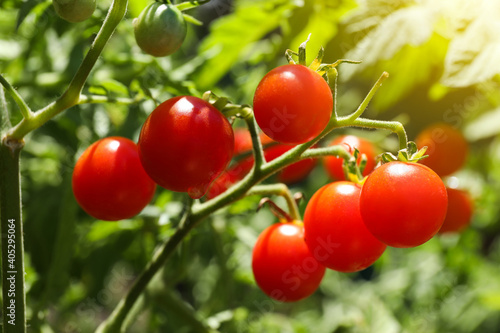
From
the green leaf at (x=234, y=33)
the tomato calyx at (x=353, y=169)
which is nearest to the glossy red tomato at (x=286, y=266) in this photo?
the tomato calyx at (x=353, y=169)

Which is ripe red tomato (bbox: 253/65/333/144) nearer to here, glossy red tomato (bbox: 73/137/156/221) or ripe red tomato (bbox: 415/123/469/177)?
glossy red tomato (bbox: 73/137/156/221)

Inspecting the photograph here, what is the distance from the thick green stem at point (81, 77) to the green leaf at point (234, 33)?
1.40ft

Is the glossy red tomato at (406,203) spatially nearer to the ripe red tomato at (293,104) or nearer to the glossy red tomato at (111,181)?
the ripe red tomato at (293,104)

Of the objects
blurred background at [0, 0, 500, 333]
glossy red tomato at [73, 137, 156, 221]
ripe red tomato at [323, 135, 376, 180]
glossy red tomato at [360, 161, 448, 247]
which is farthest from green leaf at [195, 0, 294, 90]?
glossy red tomato at [360, 161, 448, 247]

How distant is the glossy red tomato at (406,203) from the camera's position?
57cm

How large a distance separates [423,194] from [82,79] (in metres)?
0.36

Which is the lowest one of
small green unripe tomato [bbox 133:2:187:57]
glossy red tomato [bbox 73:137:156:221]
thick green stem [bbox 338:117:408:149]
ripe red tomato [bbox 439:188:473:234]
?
ripe red tomato [bbox 439:188:473:234]

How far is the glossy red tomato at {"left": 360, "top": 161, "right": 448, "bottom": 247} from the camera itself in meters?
0.57

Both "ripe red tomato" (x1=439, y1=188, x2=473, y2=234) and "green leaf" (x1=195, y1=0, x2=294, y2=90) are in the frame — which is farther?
"ripe red tomato" (x1=439, y1=188, x2=473, y2=234)

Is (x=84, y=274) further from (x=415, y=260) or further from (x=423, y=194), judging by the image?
(x=415, y=260)

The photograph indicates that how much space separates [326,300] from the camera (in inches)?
69.4

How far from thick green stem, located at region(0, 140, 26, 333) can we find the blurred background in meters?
0.04

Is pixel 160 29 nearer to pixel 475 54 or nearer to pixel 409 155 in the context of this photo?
pixel 409 155

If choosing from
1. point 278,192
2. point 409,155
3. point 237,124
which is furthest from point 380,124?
point 237,124
